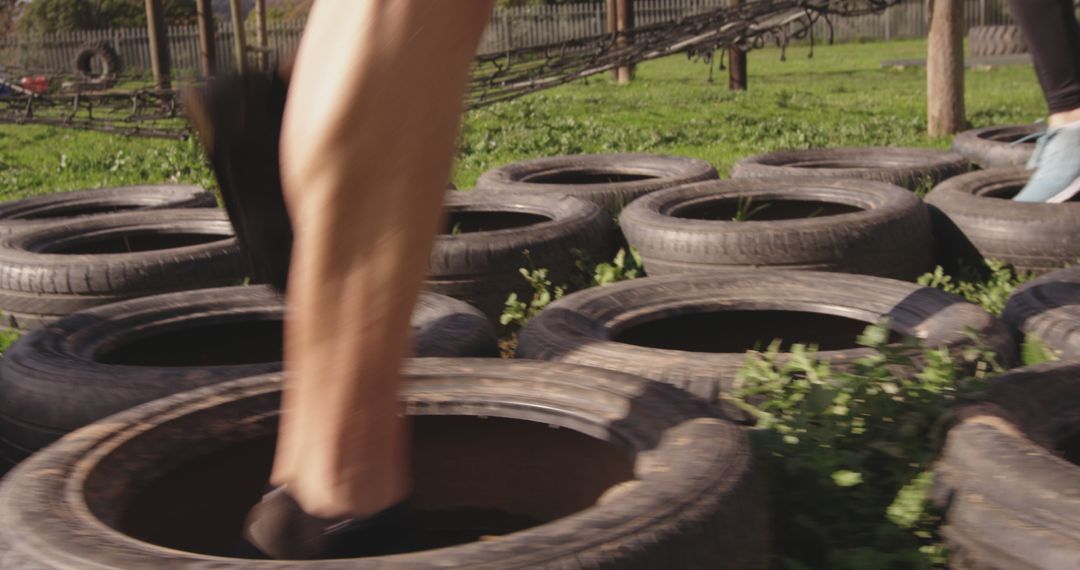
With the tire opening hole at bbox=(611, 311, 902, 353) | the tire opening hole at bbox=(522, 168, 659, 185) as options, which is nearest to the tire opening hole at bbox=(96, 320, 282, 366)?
the tire opening hole at bbox=(611, 311, 902, 353)

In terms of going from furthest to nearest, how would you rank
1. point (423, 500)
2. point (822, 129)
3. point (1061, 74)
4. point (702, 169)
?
point (822, 129) → point (702, 169) → point (1061, 74) → point (423, 500)

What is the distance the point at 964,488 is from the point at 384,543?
2.90 ft

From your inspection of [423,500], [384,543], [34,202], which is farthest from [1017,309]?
[34,202]

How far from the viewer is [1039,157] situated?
4160 mm

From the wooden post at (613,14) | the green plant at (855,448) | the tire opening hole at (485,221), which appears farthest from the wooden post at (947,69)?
the wooden post at (613,14)

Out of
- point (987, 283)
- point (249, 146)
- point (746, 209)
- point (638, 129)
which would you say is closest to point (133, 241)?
point (746, 209)

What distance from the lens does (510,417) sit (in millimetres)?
2008

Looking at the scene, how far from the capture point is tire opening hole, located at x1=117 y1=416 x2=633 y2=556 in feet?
6.20

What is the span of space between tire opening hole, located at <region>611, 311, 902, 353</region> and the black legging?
1439mm

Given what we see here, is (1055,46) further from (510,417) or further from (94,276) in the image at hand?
(94,276)

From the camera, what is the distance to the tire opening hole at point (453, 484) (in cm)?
189

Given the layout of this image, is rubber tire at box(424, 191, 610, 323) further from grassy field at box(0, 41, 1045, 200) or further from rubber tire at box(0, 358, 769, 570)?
grassy field at box(0, 41, 1045, 200)

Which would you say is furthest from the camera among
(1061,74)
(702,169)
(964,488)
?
(702,169)

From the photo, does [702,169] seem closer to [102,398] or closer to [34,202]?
[34,202]
